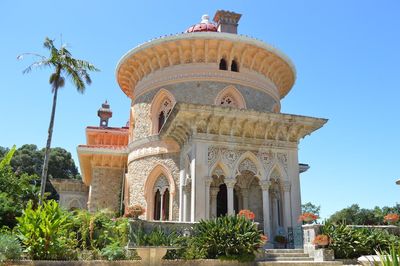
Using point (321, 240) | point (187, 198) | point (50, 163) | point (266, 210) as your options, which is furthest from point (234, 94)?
point (50, 163)

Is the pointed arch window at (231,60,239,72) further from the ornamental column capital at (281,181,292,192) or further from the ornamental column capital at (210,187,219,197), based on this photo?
the ornamental column capital at (281,181,292,192)

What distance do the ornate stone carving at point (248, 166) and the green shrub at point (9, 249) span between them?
7.88 metres

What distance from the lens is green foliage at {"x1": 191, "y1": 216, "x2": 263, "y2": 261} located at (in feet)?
34.8

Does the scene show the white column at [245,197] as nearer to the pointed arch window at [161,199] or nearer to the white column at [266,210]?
the white column at [266,210]

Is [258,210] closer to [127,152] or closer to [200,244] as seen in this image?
[200,244]

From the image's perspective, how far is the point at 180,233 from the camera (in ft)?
37.2

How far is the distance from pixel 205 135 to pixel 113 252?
18.4 ft

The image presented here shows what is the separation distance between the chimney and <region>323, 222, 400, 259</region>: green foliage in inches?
454

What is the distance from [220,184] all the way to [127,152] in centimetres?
615

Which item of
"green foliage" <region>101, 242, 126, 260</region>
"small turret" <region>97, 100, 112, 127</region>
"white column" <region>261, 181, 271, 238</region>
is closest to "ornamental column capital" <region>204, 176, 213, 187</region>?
"white column" <region>261, 181, 271, 238</region>

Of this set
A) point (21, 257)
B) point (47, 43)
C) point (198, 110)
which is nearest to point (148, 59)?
point (47, 43)

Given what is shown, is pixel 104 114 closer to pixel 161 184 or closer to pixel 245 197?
pixel 161 184

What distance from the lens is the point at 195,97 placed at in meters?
17.5

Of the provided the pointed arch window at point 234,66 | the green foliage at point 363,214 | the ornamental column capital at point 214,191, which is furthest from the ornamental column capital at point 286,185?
the green foliage at point 363,214
